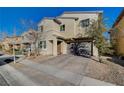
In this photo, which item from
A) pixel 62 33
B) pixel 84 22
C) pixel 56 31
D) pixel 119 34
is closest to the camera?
pixel 119 34

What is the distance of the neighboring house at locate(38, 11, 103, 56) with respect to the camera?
1580cm

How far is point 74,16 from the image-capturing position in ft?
52.5

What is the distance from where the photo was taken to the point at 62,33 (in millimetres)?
17078

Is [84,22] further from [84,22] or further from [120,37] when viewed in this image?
[120,37]

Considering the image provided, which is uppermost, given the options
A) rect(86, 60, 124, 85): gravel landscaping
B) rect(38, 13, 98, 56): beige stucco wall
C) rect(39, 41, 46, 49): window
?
rect(38, 13, 98, 56): beige stucco wall

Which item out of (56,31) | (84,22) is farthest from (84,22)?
(56,31)

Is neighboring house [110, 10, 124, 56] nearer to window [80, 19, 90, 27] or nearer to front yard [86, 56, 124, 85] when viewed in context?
window [80, 19, 90, 27]

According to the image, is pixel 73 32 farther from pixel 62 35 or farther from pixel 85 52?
pixel 85 52

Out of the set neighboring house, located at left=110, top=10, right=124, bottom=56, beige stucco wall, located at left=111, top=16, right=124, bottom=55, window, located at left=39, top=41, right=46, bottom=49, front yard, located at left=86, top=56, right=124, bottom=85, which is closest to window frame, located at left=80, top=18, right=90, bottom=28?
neighboring house, located at left=110, top=10, right=124, bottom=56

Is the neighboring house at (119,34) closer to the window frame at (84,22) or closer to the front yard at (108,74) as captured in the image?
the window frame at (84,22)

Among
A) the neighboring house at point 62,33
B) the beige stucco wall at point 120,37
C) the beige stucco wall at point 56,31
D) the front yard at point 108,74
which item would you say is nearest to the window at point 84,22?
the neighboring house at point 62,33

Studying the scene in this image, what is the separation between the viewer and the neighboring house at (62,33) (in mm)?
15805
